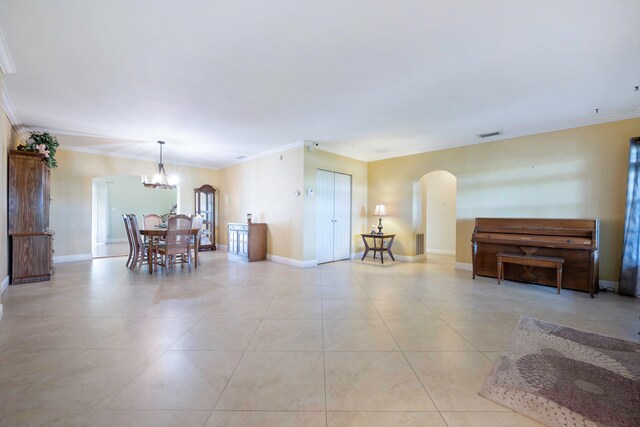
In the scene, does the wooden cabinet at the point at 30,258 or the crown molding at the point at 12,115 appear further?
the wooden cabinet at the point at 30,258

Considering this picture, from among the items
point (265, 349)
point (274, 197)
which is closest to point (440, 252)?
point (274, 197)

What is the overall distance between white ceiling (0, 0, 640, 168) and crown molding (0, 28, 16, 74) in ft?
0.17

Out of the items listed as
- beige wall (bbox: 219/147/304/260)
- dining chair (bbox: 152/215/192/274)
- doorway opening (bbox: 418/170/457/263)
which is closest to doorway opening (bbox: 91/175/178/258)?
beige wall (bbox: 219/147/304/260)

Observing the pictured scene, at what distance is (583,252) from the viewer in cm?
396

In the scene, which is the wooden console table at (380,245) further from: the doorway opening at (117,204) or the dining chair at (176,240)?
the doorway opening at (117,204)

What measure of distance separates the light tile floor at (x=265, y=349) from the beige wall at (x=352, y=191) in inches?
69.6

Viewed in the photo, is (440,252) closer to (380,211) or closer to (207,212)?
(380,211)

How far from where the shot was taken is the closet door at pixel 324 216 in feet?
19.7

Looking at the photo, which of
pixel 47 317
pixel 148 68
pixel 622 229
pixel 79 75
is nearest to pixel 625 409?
pixel 622 229

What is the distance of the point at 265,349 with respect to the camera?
2.19m

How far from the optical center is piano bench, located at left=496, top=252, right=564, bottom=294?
3881mm

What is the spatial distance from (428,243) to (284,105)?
6268mm

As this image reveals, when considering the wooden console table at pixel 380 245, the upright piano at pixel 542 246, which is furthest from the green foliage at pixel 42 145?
the upright piano at pixel 542 246

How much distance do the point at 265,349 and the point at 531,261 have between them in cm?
421
